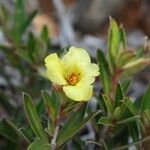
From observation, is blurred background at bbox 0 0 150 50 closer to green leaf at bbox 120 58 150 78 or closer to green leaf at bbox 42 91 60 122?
green leaf at bbox 120 58 150 78

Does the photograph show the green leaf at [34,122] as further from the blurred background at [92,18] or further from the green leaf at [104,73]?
the blurred background at [92,18]

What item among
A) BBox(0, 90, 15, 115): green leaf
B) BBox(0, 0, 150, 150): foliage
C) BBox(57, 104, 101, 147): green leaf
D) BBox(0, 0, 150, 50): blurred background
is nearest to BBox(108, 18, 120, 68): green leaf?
BBox(0, 0, 150, 150): foliage

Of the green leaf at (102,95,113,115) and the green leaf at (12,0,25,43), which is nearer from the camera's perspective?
the green leaf at (102,95,113,115)

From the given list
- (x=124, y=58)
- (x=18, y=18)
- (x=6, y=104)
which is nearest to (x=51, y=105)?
(x=124, y=58)

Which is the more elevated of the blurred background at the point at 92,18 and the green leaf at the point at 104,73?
the blurred background at the point at 92,18

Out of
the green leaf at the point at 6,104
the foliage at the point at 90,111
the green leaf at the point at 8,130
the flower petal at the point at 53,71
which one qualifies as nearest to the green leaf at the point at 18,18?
the foliage at the point at 90,111

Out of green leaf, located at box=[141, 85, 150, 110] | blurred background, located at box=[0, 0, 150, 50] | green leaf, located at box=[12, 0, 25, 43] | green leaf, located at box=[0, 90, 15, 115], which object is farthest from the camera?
blurred background, located at box=[0, 0, 150, 50]
